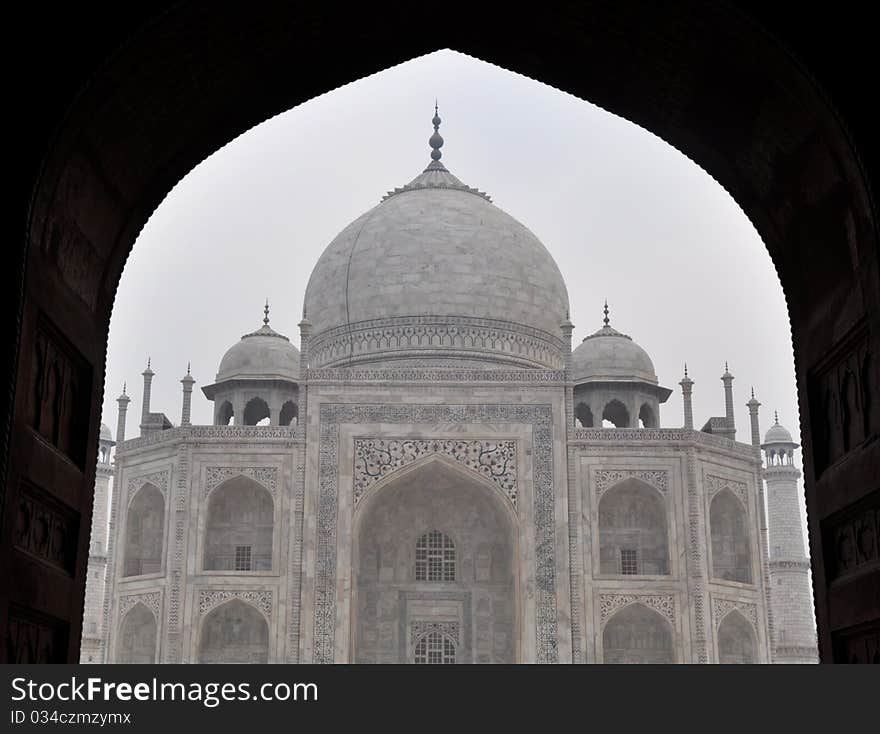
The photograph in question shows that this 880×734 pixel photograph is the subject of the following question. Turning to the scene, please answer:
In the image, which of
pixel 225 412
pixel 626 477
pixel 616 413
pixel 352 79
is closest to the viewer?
pixel 352 79

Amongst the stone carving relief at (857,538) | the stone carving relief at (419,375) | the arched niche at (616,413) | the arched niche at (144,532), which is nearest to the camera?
the stone carving relief at (857,538)

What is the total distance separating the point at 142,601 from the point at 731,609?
33.1ft

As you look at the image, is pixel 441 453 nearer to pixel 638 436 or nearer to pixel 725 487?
pixel 638 436

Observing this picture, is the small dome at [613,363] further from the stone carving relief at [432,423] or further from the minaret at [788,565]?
the minaret at [788,565]

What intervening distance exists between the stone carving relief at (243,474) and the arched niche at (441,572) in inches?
61.9

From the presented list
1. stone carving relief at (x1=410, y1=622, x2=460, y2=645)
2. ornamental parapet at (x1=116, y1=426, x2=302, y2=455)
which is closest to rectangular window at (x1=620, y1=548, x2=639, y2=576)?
stone carving relief at (x1=410, y1=622, x2=460, y2=645)

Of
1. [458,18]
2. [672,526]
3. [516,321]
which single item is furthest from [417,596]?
[458,18]

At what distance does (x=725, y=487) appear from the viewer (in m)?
22.9

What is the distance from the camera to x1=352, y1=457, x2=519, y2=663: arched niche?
22.1 m

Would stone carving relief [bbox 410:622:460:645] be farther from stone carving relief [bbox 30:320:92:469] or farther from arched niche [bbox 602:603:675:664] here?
stone carving relief [bbox 30:320:92:469]

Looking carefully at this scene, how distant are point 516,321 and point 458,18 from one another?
20.4 meters

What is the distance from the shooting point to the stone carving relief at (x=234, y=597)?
21.3m

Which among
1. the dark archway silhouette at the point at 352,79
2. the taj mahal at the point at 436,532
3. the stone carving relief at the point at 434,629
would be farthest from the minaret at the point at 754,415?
the dark archway silhouette at the point at 352,79

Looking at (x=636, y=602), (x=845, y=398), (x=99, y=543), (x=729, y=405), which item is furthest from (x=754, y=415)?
(x=845, y=398)
